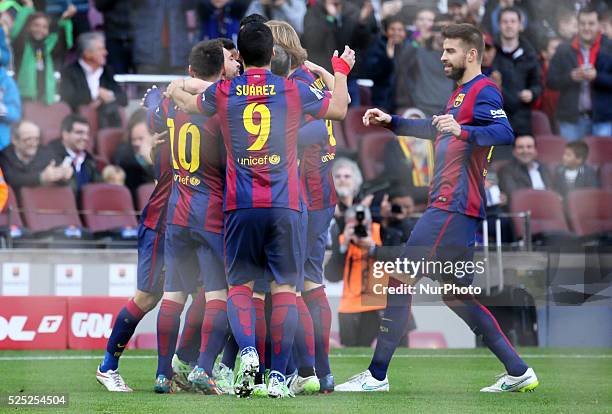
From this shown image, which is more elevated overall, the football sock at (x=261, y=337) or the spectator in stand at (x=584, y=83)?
the spectator in stand at (x=584, y=83)

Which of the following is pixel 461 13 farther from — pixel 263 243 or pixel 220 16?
pixel 263 243

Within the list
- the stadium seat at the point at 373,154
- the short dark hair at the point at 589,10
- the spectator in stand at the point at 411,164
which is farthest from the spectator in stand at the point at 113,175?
the short dark hair at the point at 589,10

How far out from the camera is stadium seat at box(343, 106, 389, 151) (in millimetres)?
8422

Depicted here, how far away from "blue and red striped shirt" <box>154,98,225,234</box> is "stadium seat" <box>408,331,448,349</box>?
3.89m

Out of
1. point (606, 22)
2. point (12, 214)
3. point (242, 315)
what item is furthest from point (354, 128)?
point (242, 315)

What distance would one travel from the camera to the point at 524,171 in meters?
8.13

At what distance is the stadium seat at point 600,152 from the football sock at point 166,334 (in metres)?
3.49

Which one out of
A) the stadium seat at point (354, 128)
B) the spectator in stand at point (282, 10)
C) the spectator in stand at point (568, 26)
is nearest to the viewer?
the spectator in stand at point (568, 26)

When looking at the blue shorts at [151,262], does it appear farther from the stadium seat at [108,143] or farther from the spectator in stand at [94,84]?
the stadium seat at [108,143]

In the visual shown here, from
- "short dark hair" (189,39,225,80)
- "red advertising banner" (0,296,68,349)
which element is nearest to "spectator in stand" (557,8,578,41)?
"short dark hair" (189,39,225,80)

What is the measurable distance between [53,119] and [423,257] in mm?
3394

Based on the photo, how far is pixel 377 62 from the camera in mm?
7875

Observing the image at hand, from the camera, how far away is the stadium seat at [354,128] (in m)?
8.42

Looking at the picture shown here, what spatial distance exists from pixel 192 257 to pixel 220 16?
248 cm
